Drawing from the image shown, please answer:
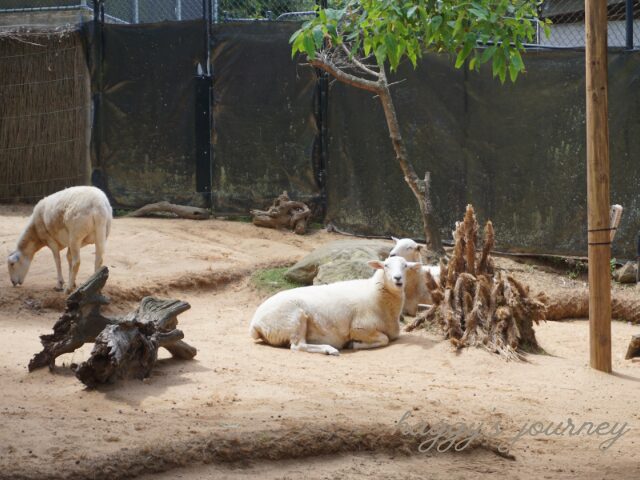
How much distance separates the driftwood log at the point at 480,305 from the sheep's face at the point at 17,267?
14.8 feet

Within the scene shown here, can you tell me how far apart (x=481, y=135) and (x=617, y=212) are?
11.4 feet

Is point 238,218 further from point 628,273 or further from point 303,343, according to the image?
point 303,343

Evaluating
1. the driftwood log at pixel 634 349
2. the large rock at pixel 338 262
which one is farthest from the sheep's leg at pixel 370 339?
the driftwood log at pixel 634 349

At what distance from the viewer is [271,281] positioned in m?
10.4

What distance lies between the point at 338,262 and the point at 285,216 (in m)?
3.46

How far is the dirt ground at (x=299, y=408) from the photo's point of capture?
4387 mm

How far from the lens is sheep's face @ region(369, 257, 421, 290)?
773cm

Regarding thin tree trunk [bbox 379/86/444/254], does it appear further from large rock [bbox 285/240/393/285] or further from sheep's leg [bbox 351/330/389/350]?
sheep's leg [bbox 351/330/389/350]

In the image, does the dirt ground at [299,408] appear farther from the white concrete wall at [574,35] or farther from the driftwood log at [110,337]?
the white concrete wall at [574,35]

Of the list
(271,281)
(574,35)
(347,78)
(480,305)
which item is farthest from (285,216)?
(480,305)

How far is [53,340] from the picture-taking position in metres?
6.11

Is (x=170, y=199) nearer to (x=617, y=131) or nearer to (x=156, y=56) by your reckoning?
(x=156, y=56)

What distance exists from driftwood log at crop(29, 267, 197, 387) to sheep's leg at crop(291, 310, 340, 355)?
4.06 ft

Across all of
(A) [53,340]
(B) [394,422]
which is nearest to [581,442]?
(B) [394,422]
